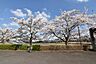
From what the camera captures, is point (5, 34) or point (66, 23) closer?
point (66, 23)

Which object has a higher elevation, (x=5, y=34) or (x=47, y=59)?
(x=5, y=34)

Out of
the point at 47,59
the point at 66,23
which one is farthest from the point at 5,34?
the point at 47,59

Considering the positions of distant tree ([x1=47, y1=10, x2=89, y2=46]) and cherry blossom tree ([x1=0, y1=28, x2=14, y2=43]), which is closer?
distant tree ([x1=47, y1=10, x2=89, y2=46])

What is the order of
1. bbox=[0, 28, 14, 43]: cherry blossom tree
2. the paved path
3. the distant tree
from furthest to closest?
bbox=[0, 28, 14, 43]: cherry blossom tree, the distant tree, the paved path

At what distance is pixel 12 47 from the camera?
36.7 meters

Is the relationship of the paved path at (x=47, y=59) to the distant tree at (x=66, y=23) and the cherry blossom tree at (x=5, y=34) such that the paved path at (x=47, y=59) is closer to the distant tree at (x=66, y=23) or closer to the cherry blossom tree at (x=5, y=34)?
Answer: the distant tree at (x=66, y=23)

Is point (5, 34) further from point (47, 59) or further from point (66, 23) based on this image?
point (47, 59)

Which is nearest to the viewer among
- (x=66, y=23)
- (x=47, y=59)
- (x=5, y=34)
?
(x=47, y=59)

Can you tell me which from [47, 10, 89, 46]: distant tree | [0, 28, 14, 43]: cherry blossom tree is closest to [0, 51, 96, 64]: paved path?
[47, 10, 89, 46]: distant tree

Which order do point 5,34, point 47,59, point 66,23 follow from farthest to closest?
point 5,34 → point 66,23 → point 47,59

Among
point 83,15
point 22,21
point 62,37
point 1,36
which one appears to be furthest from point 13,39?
point 83,15

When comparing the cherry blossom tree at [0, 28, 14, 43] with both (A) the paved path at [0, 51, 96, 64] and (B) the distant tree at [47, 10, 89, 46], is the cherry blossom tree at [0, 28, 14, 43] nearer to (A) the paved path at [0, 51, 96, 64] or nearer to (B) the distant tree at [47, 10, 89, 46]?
(B) the distant tree at [47, 10, 89, 46]

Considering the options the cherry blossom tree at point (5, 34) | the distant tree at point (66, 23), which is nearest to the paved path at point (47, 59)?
the distant tree at point (66, 23)

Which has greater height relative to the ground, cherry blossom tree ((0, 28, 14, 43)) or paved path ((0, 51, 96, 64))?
cherry blossom tree ((0, 28, 14, 43))
